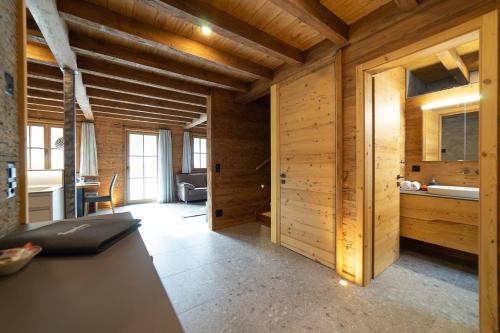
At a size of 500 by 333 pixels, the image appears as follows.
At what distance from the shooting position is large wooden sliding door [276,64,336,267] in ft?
7.23

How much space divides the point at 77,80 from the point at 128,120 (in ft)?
10.0

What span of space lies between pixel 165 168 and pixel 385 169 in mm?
5791

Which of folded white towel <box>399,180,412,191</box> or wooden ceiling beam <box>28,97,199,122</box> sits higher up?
wooden ceiling beam <box>28,97,199,122</box>

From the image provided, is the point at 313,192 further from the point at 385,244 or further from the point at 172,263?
the point at 172,263

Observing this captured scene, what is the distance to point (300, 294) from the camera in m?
1.79

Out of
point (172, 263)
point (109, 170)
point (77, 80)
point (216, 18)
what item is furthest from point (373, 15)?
point (109, 170)

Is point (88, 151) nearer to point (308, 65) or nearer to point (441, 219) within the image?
point (308, 65)

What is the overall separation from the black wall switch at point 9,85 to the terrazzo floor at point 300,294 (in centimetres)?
171

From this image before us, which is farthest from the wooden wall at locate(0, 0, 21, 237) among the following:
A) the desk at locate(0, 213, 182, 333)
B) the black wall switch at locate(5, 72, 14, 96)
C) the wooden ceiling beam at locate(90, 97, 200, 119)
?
the wooden ceiling beam at locate(90, 97, 200, 119)

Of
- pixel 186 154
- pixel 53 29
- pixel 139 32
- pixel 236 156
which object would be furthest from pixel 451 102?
pixel 186 154

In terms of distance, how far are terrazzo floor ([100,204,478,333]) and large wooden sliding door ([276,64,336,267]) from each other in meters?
0.26

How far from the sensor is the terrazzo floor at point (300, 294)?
1.47 metres

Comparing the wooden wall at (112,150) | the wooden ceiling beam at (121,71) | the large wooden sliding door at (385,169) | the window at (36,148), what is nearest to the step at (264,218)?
the large wooden sliding door at (385,169)

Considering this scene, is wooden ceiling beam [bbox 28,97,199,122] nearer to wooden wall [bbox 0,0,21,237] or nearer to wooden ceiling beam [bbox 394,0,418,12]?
wooden wall [bbox 0,0,21,237]
